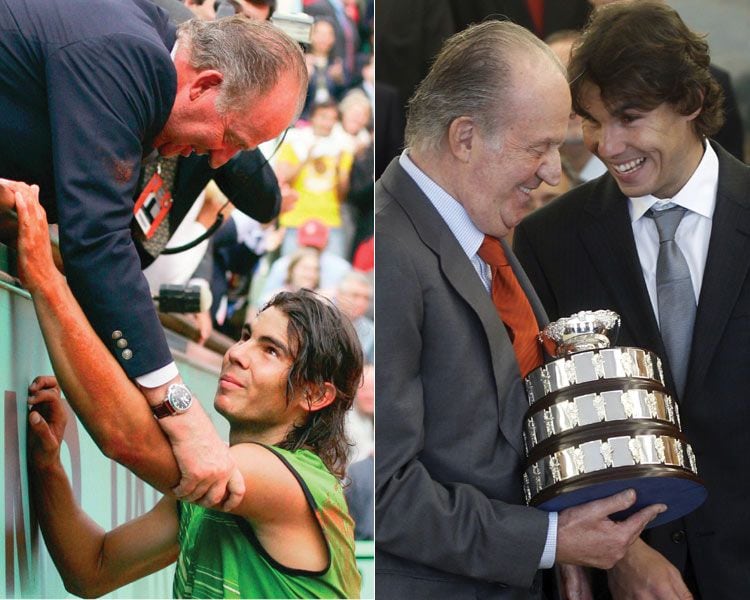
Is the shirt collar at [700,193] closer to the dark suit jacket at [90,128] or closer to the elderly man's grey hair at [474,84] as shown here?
the elderly man's grey hair at [474,84]

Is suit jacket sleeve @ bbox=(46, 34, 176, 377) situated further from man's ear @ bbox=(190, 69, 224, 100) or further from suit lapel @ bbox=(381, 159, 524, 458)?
suit lapel @ bbox=(381, 159, 524, 458)

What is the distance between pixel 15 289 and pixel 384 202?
930 mm

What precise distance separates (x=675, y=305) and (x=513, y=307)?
20.5 inches

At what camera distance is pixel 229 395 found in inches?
140

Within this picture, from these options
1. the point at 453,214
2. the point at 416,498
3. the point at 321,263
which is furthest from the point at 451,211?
the point at 416,498

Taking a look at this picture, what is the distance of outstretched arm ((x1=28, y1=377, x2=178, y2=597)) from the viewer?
11.2 feet

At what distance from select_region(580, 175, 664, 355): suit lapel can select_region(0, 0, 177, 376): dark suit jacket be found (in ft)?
4.24

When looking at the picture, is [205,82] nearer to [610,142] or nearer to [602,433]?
[610,142]

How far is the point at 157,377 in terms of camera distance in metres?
3.40

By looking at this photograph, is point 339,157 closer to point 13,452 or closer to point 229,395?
point 229,395

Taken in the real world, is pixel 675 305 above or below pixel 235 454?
above

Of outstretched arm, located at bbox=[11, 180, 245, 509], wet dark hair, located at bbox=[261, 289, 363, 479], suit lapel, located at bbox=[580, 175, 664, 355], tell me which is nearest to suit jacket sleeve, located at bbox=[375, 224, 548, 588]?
wet dark hair, located at bbox=[261, 289, 363, 479]

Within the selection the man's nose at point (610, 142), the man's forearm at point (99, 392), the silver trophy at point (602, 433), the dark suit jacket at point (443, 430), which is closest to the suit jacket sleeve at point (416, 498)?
the dark suit jacket at point (443, 430)

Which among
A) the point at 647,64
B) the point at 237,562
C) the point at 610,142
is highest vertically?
the point at 647,64
